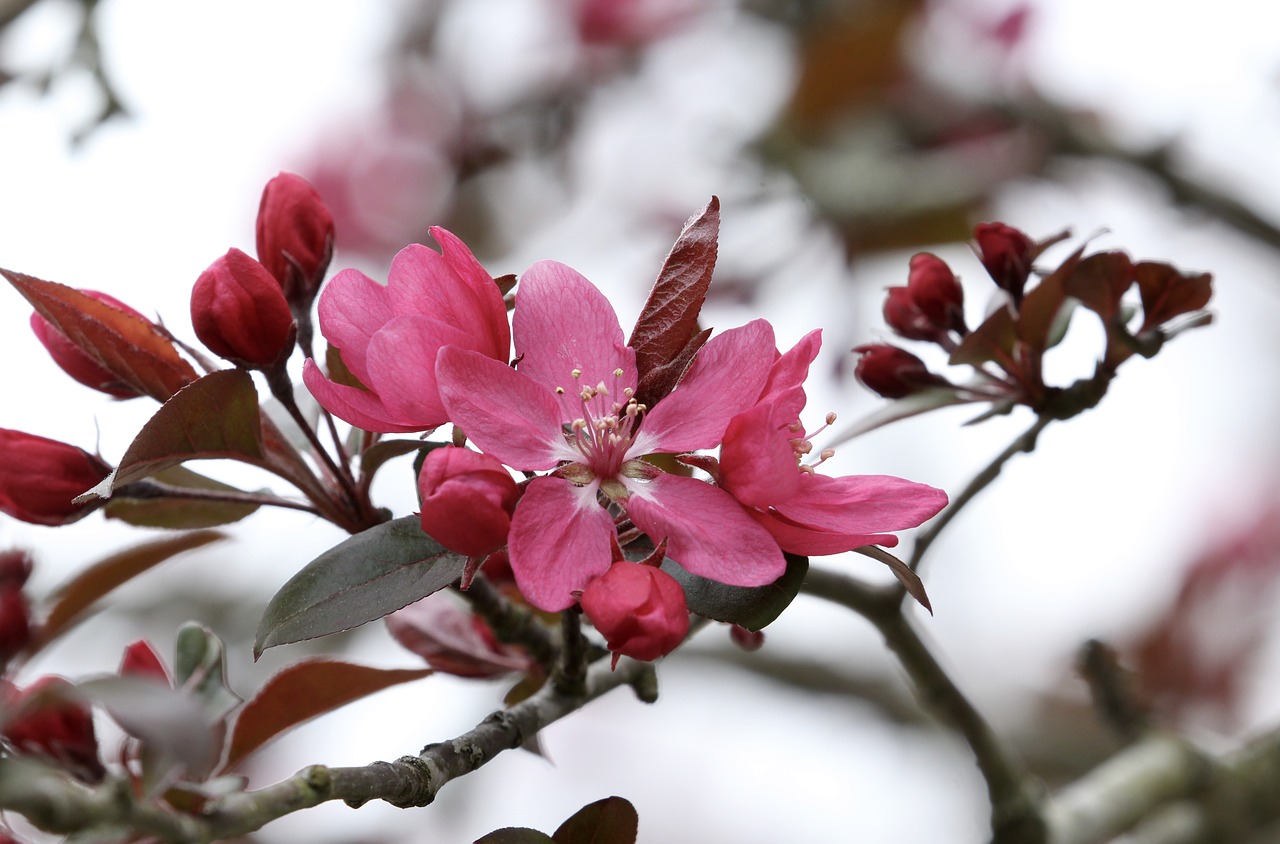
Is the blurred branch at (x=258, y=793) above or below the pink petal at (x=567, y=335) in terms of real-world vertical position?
below

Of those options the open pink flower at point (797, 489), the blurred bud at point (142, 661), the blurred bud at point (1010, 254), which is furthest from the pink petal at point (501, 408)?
the blurred bud at point (1010, 254)

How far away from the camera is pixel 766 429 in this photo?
842 millimetres

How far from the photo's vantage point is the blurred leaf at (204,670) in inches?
38.5

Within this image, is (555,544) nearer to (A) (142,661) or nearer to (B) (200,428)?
(B) (200,428)

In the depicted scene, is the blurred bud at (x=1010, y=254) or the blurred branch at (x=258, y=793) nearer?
the blurred branch at (x=258, y=793)

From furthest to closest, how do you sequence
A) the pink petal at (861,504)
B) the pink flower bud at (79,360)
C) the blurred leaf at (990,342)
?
the blurred leaf at (990,342)
the pink flower bud at (79,360)
the pink petal at (861,504)

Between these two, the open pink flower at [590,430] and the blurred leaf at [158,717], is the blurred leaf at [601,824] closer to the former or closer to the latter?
the open pink flower at [590,430]

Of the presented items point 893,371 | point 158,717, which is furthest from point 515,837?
point 893,371

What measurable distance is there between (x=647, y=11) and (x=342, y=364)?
114 inches

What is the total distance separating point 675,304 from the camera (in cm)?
92

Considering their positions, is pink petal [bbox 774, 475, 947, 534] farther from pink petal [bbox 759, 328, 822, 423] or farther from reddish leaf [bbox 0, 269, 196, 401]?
reddish leaf [bbox 0, 269, 196, 401]

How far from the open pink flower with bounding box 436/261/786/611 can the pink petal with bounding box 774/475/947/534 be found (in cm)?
5

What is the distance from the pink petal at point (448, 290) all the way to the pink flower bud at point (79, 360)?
0.83 feet

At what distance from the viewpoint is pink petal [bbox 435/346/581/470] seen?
2.81 ft
